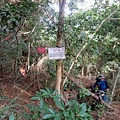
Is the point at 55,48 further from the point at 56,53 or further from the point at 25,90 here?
the point at 25,90

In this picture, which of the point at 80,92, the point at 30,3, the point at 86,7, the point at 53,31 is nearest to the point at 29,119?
the point at 30,3

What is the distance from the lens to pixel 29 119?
1836 millimetres

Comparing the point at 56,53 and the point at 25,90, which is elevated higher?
the point at 56,53

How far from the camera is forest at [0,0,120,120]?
3.39 m

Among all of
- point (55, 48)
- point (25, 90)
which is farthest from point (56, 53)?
point (25, 90)

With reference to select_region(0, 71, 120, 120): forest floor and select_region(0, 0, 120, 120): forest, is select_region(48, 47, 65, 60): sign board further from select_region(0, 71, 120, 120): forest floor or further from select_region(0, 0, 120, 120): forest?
select_region(0, 71, 120, 120): forest floor

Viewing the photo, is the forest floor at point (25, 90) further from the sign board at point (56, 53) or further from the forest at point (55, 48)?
the sign board at point (56, 53)

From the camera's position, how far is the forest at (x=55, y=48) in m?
3.39

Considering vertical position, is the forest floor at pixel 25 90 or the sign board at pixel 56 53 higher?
the sign board at pixel 56 53

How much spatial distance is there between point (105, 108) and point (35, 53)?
8.41 feet

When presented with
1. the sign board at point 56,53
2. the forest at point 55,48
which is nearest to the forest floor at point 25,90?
the forest at point 55,48

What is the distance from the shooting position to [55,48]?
11.0 feet

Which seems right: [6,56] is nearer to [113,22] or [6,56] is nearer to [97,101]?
[97,101]

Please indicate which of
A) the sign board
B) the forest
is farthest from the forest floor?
the sign board
